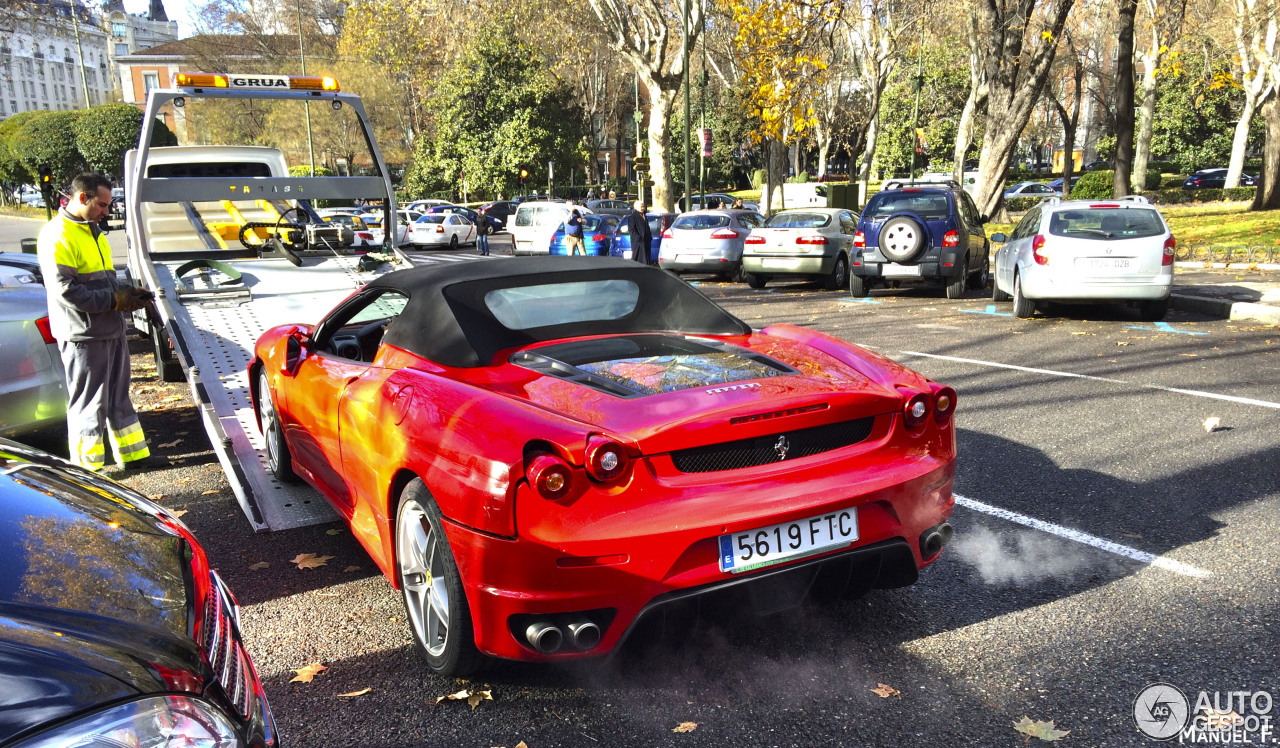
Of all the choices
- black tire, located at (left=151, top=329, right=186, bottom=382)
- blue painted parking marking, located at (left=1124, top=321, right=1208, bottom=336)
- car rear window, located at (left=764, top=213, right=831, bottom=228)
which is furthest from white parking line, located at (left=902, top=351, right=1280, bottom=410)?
car rear window, located at (left=764, top=213, right=831, bottom=228)

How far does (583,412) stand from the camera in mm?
3158

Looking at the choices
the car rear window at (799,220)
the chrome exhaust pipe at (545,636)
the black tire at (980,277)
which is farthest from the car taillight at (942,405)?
the car rear window at (799,220)

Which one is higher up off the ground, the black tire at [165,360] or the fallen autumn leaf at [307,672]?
the black tire at [165,360]

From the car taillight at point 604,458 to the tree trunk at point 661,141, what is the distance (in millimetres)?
25793

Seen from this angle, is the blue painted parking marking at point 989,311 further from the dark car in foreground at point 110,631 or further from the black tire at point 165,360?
the dark car in foreground at point 110,631

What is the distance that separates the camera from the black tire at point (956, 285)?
14691 millimetres

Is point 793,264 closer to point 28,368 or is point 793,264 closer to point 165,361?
point 165,361

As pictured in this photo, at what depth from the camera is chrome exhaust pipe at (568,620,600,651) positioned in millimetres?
2945

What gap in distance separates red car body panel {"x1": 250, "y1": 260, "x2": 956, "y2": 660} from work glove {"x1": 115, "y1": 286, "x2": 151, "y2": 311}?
3.01m

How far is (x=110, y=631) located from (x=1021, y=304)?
11.8m

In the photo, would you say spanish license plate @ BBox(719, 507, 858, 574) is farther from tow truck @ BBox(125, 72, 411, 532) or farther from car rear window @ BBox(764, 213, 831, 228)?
car rear window @ BBox(764, 213, 831, 228)

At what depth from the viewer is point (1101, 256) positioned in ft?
36.6

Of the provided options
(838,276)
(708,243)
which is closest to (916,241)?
(838,276)

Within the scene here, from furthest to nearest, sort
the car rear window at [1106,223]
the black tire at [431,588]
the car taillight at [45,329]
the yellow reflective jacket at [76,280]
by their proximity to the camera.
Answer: the car rear window at [1106,223], the car taillight at [45,329], the yellow reflective jacket at [76,280], the black tire at [431,588]
